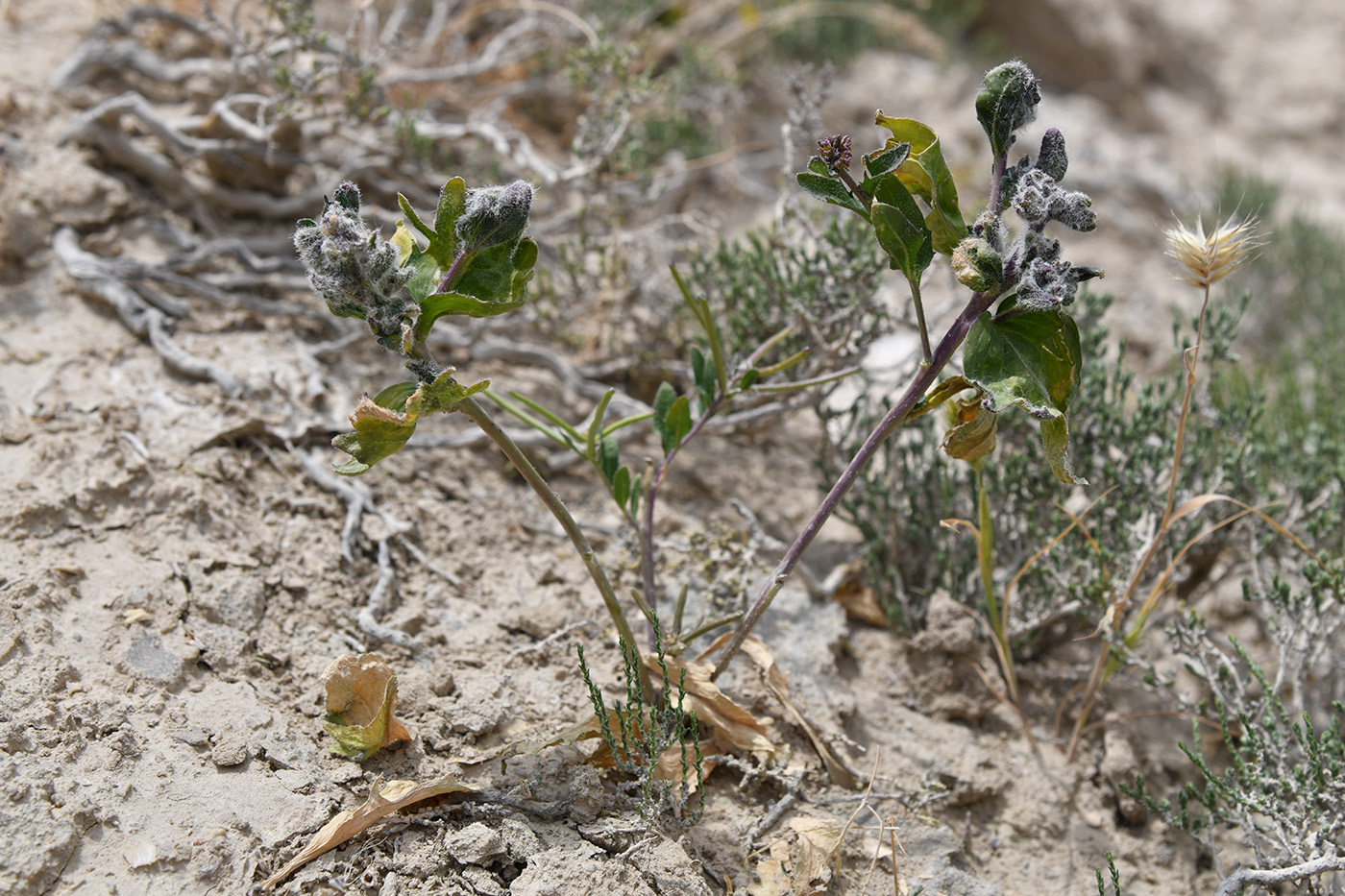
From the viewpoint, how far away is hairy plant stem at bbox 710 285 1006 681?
4.75 ft

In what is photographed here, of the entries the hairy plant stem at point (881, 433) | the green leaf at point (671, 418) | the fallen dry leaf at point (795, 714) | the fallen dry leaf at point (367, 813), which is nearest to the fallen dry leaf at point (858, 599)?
the fallen dry leaf at point (795, 714)

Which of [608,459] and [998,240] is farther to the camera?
[608,459]

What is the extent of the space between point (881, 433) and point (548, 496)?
58cm

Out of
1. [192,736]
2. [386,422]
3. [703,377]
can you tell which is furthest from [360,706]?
[703,377]

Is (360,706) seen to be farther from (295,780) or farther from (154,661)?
(154,661)

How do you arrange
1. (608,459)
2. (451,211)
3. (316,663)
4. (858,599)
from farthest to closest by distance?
(858,599)
(316,663)
(608,459)
(451,211)

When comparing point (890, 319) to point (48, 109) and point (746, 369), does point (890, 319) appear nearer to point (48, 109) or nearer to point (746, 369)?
point (746, 369)

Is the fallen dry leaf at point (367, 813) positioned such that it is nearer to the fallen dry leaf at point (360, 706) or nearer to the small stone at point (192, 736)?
the fallen dry leaf at point (360, 706)

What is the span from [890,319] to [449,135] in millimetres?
1549

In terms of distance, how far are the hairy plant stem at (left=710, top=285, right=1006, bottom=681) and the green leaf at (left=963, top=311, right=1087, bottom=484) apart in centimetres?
3

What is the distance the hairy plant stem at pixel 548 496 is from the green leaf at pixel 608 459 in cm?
17

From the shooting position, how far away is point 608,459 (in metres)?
Answer: 1.80

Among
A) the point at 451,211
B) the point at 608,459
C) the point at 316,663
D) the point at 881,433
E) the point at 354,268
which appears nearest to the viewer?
the point at 354,268

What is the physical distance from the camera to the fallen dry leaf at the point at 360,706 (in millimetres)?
1685
